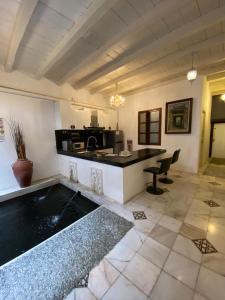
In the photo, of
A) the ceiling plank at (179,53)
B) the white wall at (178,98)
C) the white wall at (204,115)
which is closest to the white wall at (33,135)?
the ceiling plank at (179,53)

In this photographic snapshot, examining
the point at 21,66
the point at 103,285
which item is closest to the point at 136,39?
the point at 21,66

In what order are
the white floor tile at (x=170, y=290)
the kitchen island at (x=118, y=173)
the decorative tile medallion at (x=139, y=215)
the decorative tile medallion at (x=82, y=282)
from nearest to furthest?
the white floor tile at (x=170, y=290), the decorative tile medallion at (x=82, y=282), the decorative tile medallion at (x=139, y=215), the kitchen island at (x=118, y=173)

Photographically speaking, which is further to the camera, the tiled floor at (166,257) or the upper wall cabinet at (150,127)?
the upper wall cabinet at (150,127)

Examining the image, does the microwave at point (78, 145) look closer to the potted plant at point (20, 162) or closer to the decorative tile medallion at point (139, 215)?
the potted plant at point (20, 162)

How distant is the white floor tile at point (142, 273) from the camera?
3.65 ft

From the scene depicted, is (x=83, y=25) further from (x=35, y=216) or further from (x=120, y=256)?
(x=35, y=216)

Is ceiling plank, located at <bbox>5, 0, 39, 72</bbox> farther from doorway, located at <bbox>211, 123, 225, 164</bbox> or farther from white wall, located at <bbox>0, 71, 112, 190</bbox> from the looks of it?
doorway, located at <bbox>211, 123, 225, 164</bbox>

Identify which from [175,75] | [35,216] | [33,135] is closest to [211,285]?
[35,216]

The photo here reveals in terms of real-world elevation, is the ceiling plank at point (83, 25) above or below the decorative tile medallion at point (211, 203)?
above

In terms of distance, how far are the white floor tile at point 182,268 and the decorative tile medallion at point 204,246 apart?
0.24 meters

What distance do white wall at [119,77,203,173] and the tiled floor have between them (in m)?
1.86

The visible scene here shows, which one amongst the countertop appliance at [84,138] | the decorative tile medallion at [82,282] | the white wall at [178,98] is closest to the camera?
the decorative tile medallion at [82,282]

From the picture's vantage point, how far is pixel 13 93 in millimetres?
3111

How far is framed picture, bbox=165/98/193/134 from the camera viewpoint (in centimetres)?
385
